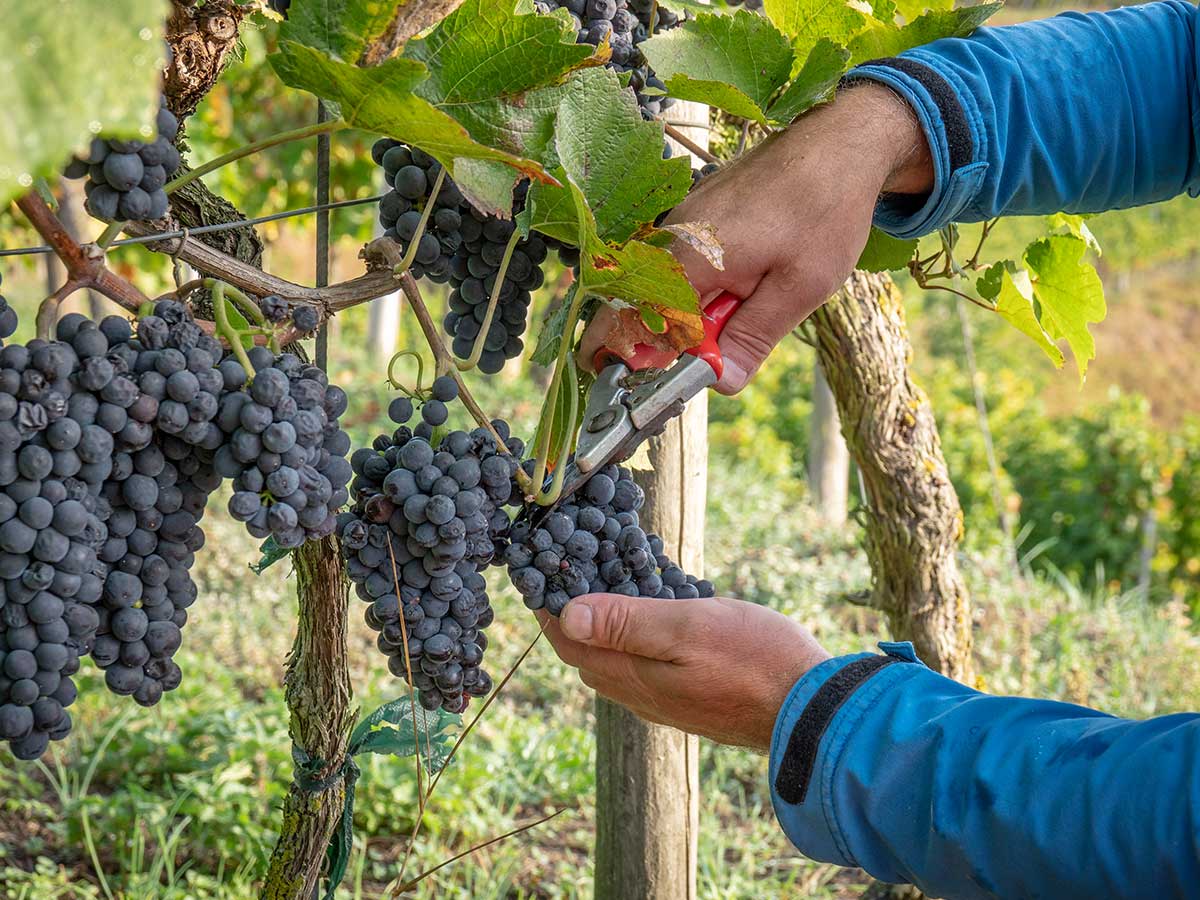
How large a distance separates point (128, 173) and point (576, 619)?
22.2 inches

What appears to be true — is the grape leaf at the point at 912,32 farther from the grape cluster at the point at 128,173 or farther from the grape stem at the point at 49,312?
the grape stem at the point at 49,312

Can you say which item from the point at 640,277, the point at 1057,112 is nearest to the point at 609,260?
the point at 640,277

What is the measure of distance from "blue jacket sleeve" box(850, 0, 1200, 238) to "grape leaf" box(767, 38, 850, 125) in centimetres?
13

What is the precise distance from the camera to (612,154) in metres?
0.96

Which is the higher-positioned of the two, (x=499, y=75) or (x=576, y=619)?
(x=499, y=75)

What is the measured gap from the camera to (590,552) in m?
1.05

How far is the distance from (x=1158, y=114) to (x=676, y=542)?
908 mm

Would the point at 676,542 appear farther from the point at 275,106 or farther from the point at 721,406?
the point at 275,106

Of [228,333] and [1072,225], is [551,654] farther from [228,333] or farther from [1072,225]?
[228,333]

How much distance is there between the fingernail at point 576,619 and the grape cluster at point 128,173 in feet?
1.70

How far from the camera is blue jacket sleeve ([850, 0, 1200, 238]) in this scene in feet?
4.10

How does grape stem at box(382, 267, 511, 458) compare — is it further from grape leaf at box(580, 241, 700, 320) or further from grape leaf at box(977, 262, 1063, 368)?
grape leaf at box(977, 262, 1063, 368)

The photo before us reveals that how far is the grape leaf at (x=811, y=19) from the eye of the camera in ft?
3.96

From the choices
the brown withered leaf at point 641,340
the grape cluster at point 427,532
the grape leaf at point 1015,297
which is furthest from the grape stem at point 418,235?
the grape leaf at point 1015,297
